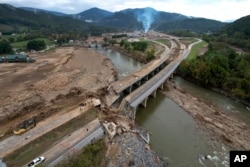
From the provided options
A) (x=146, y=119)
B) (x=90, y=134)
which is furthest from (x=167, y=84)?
(x=90, y=134)

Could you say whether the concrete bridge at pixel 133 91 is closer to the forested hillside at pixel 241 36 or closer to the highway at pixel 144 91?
the highway at pixel 144 91

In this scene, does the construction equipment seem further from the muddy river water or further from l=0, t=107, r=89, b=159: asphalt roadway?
the muddy river water

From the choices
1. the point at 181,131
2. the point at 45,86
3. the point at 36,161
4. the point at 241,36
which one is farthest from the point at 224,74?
the point at 241,36

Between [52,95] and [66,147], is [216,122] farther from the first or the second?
[52,95]

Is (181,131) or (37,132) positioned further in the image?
(181,131)

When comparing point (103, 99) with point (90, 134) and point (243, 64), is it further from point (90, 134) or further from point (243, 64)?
point (243, 64)

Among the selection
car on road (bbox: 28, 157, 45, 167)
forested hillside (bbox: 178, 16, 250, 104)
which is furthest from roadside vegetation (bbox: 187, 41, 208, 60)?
car on road (bbox: 28, 157, 45, 167)

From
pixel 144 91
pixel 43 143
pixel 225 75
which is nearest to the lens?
pixel 43 143
